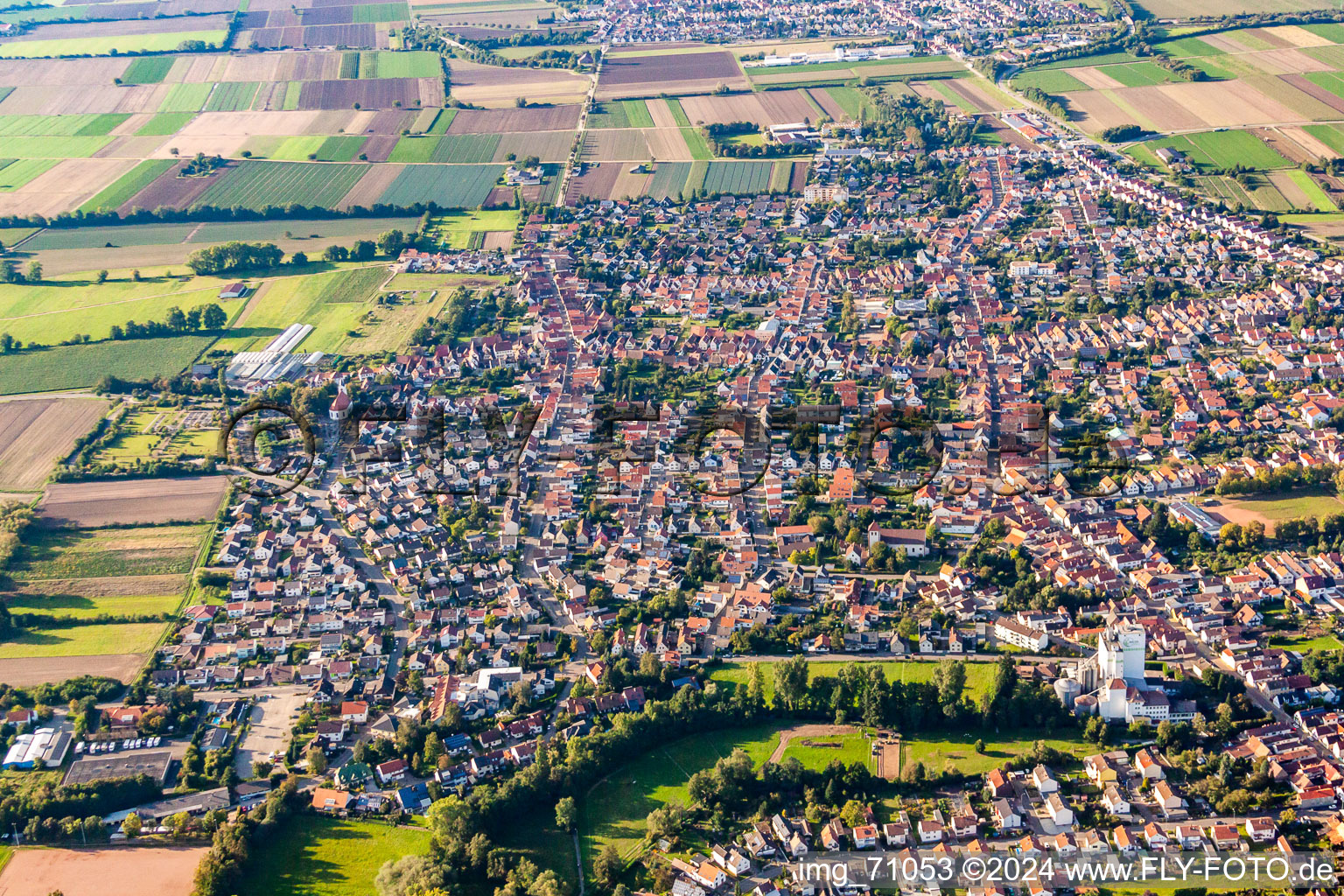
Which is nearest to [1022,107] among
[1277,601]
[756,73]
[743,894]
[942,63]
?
[942,63]

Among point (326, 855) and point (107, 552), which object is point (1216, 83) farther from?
point (326, 855)

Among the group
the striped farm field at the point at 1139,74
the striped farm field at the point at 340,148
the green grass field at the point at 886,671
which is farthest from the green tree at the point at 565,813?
the striped farm field at the point at 1139,74

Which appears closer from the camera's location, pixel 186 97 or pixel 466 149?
pixel 466 149

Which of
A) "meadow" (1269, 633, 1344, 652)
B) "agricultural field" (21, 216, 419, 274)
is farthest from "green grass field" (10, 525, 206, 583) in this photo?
"meadow" (1269, 633, 1344, 652)

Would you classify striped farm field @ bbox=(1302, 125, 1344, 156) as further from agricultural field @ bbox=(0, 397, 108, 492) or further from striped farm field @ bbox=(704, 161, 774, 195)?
agricultural field @ bbox=(0, 397, 108, 492)

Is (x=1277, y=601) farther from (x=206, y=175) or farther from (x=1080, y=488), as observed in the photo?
(x=206, y=175)

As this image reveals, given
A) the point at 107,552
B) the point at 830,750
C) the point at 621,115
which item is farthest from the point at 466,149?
the point at 830,750
